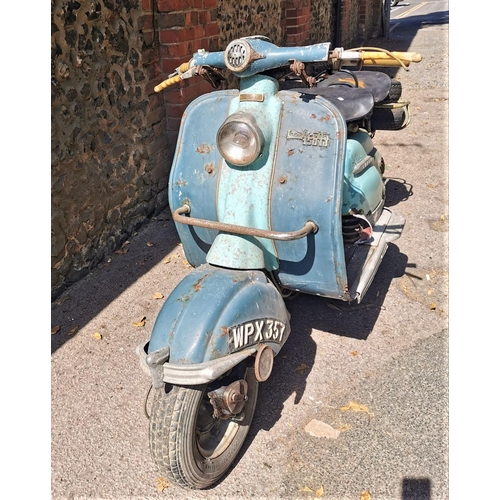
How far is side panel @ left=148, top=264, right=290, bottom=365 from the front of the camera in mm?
2018

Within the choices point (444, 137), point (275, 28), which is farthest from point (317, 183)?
point (275, 28)

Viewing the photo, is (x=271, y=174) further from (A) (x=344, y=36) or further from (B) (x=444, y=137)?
(A) (x=344, y=36)

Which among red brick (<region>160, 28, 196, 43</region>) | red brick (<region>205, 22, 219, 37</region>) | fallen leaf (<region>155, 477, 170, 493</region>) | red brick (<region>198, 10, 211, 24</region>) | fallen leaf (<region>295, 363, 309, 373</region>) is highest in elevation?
red brick (<region>198, 10, 211, 24</region>)

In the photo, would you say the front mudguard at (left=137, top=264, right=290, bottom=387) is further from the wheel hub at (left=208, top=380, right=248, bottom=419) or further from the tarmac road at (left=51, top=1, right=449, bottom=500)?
the tarmac road at (left=51, top=1, right=449, bottom=500)

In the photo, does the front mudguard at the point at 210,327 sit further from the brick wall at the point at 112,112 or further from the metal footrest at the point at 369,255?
the brick wall at the point at 112,112

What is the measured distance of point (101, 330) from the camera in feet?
10.5

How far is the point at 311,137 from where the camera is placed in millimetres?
2365

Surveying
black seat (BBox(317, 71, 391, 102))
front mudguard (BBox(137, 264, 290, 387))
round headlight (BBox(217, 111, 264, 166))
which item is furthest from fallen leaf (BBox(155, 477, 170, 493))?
black seat (BBox(317, 71, 391, 102))

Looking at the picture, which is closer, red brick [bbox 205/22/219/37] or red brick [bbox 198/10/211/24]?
red brick [bbox 198/10/211/24]

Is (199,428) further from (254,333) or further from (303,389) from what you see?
(303,389)

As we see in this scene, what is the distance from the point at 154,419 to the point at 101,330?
1.33 metres

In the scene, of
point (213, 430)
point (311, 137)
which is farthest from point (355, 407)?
point (311, 137)

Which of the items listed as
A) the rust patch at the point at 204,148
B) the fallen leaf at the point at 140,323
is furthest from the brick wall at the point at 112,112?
the rust patch at the point at 204,148

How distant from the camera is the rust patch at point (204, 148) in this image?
2.56m
